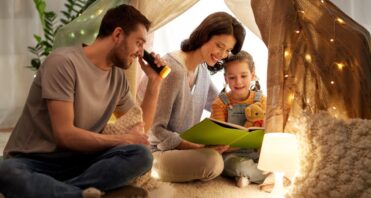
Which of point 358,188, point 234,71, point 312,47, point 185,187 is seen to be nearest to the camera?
point 358,188

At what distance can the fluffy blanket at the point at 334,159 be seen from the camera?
1104 millimetres

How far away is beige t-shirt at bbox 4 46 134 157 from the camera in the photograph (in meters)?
1.27

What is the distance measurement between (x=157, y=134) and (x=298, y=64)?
2.04 ft

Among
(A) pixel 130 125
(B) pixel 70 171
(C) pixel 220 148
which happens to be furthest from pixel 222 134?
(B) pixel 70 171

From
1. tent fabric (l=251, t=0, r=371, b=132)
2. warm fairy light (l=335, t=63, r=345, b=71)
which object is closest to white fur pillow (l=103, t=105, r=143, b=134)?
tent fabric (l=251, t=0, r=371, b=132)

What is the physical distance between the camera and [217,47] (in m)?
→ 1.71

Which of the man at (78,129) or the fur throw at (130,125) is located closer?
the man at (78,129)

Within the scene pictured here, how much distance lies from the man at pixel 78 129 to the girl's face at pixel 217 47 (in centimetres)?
36

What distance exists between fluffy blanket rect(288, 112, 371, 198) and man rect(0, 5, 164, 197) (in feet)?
1.65

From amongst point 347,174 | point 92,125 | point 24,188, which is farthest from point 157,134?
point 347,174

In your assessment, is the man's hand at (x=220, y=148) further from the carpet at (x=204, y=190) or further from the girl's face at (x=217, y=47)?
the girl's face at (x=217, y=47)

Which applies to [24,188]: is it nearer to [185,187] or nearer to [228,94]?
[185,187]

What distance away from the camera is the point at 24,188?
1.17 m

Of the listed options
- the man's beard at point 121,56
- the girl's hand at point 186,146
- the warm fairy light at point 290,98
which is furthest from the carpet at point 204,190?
the man's beard at point 121,56
